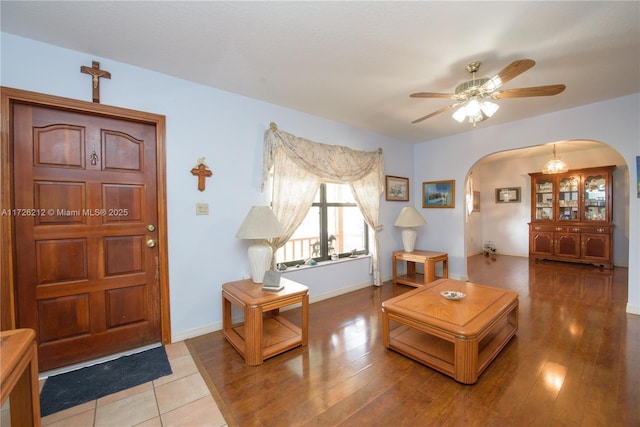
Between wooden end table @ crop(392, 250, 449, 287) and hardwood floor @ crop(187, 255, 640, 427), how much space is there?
1287 mm

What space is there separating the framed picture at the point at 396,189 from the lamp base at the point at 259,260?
2.59 metres

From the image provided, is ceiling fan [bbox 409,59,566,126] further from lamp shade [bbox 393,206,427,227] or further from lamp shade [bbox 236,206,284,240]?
lamp shade [bbox 393,206,427,227]

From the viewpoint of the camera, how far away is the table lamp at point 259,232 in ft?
7.72

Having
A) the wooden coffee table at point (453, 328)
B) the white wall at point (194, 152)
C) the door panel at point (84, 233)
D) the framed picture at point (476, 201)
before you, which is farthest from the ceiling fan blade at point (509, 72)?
the framed picture at point (476, 201)

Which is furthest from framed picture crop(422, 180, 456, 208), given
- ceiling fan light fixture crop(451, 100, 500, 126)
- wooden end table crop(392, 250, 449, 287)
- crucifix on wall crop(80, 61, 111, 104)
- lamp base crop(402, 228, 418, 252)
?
crucifix on wall crop(80, 61, 111, 104)

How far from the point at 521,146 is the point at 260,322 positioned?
13.4ft

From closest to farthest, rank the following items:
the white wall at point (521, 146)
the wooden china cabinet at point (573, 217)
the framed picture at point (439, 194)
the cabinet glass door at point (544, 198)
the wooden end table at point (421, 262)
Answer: the white wall at point (521, 146) → the wooden end table at point (421, 262) → the framed picture at point (439, 194) → the wooden china cabinet at point (573, 217) → the cabinet glass door at point (544, 198)

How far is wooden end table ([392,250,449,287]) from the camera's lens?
3.83 meters

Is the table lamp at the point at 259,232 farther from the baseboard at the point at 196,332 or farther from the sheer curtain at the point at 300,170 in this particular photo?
the baseboard at the point at 196,332

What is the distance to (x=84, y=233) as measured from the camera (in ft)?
6.77

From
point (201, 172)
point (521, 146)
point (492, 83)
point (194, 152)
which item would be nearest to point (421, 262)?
point (521, 146)

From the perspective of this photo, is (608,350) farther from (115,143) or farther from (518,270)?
(115,143)

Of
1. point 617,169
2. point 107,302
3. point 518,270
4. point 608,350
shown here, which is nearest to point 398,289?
point 608,350

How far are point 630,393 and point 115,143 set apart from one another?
4.17m
